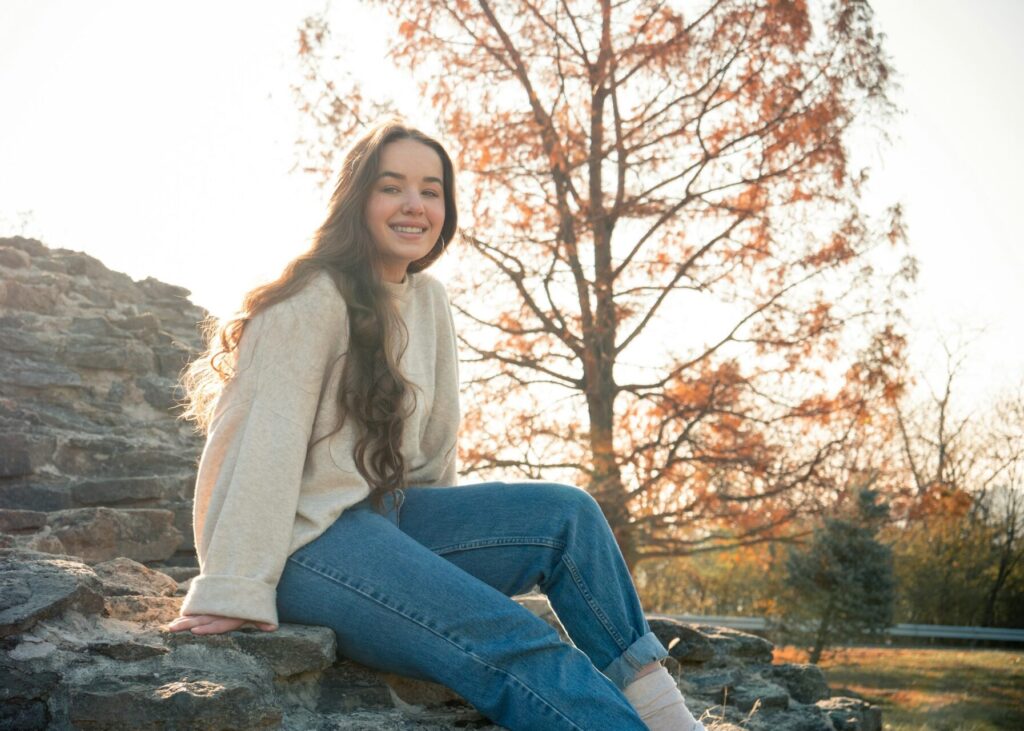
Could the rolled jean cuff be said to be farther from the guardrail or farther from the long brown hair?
the guardrail

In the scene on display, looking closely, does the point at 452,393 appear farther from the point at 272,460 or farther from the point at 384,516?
the point at 272,460

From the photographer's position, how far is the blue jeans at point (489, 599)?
195 cm

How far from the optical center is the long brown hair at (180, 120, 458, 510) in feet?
7.34

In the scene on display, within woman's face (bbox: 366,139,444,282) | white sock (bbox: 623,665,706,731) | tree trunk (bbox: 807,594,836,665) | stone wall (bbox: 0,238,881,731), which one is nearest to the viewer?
stone wall (bbox: 0,238,881,731)

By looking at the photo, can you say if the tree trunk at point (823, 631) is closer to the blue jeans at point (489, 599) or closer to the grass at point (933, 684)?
the grass at point (933, 684)

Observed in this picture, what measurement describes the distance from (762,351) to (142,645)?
5.50 metres

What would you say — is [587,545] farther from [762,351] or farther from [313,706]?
[762,351]

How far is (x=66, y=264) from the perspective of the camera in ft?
17.3

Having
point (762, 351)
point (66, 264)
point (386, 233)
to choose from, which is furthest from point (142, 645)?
point (762, 351)

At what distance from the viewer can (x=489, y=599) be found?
2.00 m

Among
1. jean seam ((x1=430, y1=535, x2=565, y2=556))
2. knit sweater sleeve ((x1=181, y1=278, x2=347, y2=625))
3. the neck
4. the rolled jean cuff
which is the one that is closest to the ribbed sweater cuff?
knit sweater sleeve ((x1=181, y1=278, x2=347, y2=625))

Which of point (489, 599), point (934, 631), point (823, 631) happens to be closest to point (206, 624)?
point (489, 599)

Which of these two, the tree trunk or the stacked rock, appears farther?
the tree trunk

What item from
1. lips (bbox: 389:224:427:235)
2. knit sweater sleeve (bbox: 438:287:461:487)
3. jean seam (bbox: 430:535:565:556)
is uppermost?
lips (bbox: 389:224:427:235)
